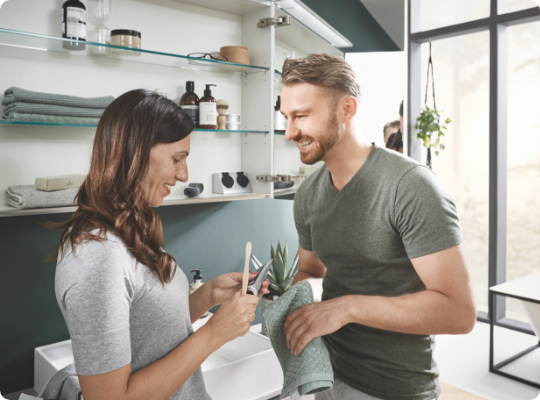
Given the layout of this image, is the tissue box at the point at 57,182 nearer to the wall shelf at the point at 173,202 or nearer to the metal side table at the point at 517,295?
the wall shelf at the point at 173,202

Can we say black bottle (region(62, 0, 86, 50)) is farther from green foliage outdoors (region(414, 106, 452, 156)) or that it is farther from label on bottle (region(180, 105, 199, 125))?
green foliage outdoors (region(414, 106, 452, 156))

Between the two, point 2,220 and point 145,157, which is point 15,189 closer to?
point 2,220

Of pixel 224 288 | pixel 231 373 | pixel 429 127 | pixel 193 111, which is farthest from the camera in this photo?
pixel 429 127

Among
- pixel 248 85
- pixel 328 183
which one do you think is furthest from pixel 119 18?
pixel 328 183

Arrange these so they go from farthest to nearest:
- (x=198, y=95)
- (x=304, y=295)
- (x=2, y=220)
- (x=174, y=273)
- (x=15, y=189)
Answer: (x=198, y=95), (x=2, y=220), (x=15, y=189), (x=304, y=295), (x=174, y=273)

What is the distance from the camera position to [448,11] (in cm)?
367

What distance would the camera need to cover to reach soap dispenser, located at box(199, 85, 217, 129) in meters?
1.97

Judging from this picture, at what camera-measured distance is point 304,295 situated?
1173mm

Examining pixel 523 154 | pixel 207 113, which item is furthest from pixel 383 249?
pixel 523 154

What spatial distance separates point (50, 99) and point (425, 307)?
1.37m

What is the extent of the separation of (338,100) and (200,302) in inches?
28.0

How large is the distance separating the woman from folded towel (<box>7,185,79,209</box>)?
0.55m

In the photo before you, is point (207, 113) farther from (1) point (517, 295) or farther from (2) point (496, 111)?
(2) point (496, 111)

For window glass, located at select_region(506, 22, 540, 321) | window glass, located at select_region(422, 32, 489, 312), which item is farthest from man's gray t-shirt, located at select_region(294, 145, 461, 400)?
window glass, located at select_region(422, 32, 489, 312)
